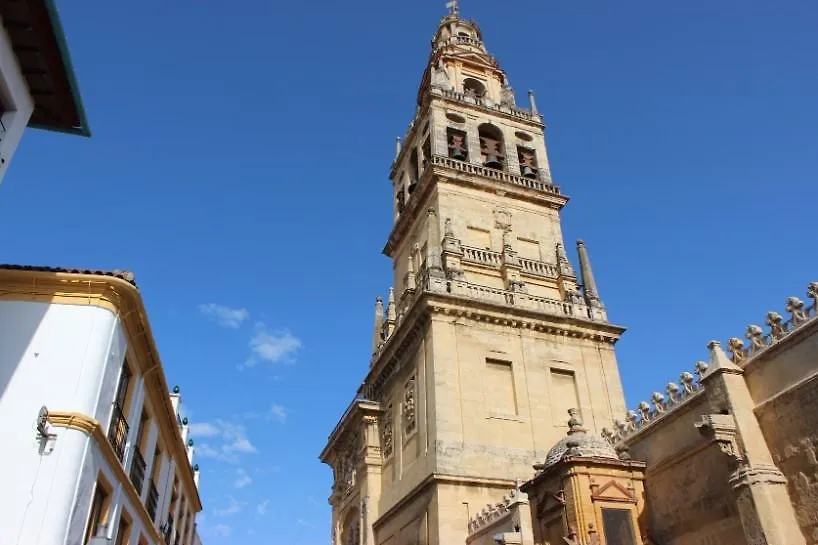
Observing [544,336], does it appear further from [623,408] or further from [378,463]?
[378,463]

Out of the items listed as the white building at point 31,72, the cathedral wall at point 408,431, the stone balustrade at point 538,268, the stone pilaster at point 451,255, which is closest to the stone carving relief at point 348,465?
the cathedral wall at point 408,431

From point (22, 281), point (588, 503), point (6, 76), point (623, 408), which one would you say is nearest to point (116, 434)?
point (22, 281)

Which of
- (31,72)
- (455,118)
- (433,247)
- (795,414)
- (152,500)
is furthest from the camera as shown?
(455,118)

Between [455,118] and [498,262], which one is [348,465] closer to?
[498,262]

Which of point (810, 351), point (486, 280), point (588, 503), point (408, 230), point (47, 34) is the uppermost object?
point (408, 230)

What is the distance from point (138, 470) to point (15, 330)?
5.12 metres

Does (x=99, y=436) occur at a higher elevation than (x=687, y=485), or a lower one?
higher

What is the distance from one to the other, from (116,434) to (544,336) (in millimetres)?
16517

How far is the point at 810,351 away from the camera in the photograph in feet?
37.4

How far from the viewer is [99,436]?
12219 millimetres

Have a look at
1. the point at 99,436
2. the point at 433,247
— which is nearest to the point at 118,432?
the point at 99,436

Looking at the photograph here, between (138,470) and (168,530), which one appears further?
(168,530)

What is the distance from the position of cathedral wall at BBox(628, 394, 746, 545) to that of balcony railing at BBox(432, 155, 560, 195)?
18134 mm

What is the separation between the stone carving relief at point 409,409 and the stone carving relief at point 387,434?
143 centimetres
